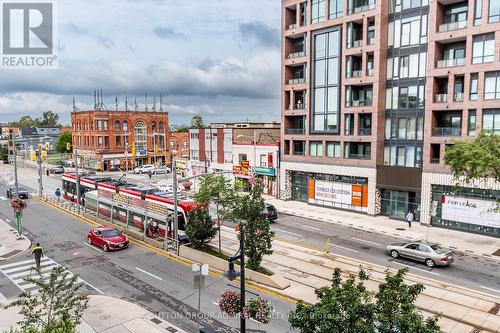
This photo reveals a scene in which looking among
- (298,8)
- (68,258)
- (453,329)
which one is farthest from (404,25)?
(68,258)

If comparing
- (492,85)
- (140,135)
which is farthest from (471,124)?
(140,135)

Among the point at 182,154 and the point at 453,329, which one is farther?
the point at 182,154

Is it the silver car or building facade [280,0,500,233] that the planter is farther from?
building facade [280,0,500,233]

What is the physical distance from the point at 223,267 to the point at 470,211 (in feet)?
78.4

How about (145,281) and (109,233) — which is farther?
(109,233)

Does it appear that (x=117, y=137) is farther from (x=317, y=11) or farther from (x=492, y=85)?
(x=492, y=85)

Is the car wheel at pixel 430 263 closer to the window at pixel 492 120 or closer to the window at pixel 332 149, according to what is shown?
the window at pixel 492 120

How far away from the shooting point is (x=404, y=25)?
132ft

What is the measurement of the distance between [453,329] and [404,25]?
105 feet

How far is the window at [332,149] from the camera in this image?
46.0 metres

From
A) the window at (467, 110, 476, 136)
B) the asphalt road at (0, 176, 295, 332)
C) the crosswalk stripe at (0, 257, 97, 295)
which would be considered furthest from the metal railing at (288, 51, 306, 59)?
the crosswalk stripe at (0, 257, 97, 295)

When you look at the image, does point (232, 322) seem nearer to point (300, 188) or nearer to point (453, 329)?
point (453, 329)

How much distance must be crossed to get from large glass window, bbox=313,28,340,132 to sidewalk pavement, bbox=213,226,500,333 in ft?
67.1

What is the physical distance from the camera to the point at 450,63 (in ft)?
120
